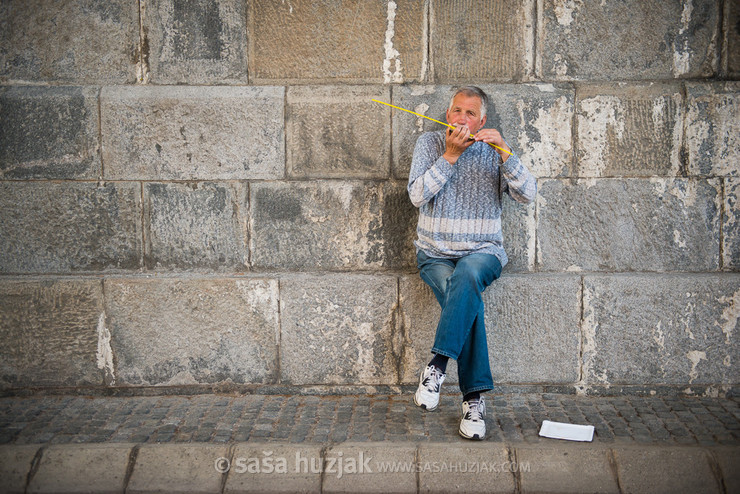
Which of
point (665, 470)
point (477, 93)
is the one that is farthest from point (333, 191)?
point (665, 470)

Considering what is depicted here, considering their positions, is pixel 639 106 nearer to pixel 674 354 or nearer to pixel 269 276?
pixel 674 354

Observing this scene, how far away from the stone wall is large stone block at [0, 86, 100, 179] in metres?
0.01

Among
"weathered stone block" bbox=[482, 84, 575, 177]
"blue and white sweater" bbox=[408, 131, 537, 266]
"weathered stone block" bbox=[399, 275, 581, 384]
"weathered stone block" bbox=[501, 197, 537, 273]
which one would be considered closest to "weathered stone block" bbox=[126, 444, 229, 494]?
"weathered stone block" bbox=[399, 275, 581, 384]

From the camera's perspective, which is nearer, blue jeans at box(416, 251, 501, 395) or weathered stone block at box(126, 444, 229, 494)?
weathered stone block at box(126, 444, 229, 494)

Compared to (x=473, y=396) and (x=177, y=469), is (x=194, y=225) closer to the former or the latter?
(x=177, y=469)

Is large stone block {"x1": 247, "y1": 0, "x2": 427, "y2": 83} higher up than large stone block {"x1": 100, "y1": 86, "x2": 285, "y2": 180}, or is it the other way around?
large stone block {"x1": 247, "y1": 0, "x2": 427, "y2": 83}

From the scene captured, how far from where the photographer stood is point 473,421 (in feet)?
10.9

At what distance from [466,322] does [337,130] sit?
1.52 metres

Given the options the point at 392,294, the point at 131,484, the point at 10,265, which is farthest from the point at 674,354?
the point at 10,265

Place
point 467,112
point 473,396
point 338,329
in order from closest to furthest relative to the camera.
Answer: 1. point 473,396
2. point 467,112
3. point 338,329

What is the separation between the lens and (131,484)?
10.3 feet

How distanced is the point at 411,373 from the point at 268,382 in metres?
0.94

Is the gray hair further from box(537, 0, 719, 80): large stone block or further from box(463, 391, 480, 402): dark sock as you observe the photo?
box(463, 391, 480, 402): dark sock

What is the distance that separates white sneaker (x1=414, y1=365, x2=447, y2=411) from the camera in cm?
339
